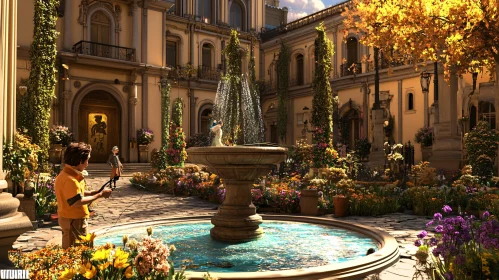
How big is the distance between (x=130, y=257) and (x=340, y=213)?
7688 millimetres

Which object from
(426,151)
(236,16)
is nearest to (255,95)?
(236,16)

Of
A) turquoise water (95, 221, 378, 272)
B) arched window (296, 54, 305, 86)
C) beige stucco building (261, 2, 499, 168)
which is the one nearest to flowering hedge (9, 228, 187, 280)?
turquoise water (95, 221, 378, 272)

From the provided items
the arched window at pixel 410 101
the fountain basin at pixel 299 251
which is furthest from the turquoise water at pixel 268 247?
the arched window at pixel 410 101

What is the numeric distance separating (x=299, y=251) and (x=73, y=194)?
3172 mm

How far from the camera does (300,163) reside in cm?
1864

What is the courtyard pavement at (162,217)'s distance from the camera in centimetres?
607

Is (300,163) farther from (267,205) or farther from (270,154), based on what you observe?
(270,154)

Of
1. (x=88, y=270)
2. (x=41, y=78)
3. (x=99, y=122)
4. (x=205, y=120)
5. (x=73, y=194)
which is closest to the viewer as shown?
(x=88, y=270)

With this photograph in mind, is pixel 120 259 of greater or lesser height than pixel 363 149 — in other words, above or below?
below

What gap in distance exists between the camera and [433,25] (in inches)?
404

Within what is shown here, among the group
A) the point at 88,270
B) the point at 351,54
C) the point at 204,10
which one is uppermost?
the point at 204,10

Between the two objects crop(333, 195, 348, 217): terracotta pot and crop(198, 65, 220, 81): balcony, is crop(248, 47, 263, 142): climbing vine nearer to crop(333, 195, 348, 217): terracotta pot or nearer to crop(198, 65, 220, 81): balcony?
crop(198, 65, 220, 81): balcony

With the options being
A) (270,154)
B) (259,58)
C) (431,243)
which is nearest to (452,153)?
(270,154)

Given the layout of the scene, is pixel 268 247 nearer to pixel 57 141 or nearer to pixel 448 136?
pixel 448 136
